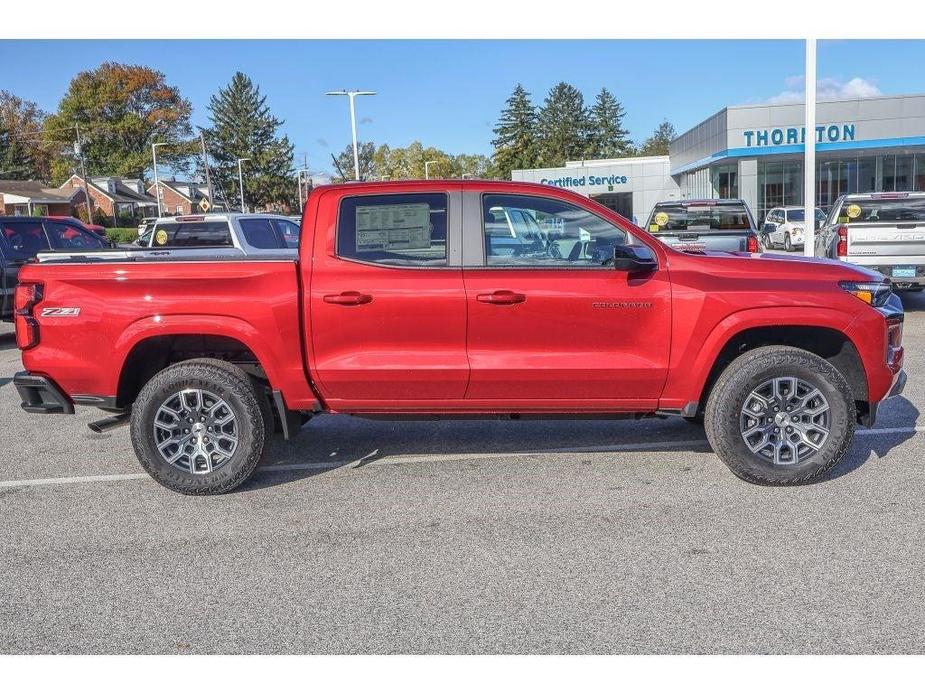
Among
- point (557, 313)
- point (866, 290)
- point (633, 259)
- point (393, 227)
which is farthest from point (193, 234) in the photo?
point (866, 290)

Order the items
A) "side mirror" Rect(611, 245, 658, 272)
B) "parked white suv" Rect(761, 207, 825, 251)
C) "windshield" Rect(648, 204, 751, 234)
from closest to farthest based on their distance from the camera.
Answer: "side mirror" Rect(611, 245, 658, 272)
"windshield" Rect(648, 204, 751, 234)
"parked white suv" Rect(761, 207, 825, 251)

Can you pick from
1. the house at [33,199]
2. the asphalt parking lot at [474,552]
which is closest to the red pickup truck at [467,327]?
the asphalt parking lot at [474,552]

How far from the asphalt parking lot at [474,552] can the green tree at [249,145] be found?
310 ft

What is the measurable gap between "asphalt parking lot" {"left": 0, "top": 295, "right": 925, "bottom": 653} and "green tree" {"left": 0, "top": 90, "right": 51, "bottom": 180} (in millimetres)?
106932

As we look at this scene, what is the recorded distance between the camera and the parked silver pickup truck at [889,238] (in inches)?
482

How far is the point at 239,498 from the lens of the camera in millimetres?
5293

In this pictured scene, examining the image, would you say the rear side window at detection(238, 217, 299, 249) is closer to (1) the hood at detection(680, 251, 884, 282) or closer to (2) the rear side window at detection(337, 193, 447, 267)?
(2) the rear side window at detection(337, 193, 447, 267)

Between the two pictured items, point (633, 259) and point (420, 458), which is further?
point (420, 458)

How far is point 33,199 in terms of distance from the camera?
7744cm

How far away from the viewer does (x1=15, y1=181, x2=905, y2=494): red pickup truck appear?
16.8 feet

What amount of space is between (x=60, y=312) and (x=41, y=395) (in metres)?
0.57

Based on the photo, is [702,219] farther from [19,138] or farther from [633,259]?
[19,138]

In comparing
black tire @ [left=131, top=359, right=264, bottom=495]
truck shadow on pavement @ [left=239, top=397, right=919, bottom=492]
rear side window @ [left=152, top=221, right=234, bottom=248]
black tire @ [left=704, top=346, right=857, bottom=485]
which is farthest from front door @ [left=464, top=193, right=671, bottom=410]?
rear side window @ [left=152, top=221, right=234, bottom=248]

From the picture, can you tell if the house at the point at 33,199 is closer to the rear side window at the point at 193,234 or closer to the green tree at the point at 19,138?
the green tree at the point at 19,138
